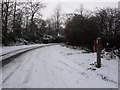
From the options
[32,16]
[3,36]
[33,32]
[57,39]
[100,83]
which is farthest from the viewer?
[57,39]

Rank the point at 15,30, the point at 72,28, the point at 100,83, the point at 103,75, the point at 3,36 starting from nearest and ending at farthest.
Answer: the point at 100,83 < the point at 103,75 < the point at 72,28 < the point at 3,36 < the point at 15,30

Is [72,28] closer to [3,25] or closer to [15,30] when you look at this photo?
[3,25]

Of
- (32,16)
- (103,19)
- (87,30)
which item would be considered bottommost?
(87,30)

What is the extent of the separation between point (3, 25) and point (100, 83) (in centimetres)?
2809

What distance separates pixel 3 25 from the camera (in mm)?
31391

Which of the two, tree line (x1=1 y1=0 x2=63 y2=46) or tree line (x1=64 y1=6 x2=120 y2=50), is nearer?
tree line (x1=64 y1=6 x2=120 y2=50)

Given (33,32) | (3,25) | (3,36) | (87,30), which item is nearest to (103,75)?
(87,30)

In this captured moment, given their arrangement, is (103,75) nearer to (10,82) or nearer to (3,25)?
(10,82)

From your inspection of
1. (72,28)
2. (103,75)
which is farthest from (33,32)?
(103,75)

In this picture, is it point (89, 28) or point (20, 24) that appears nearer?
point (89, 28)

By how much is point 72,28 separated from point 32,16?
107ft

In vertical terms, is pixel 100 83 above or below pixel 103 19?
below

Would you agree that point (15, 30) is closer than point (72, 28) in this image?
No

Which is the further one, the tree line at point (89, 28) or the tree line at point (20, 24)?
the tree line at point (20, 24)
